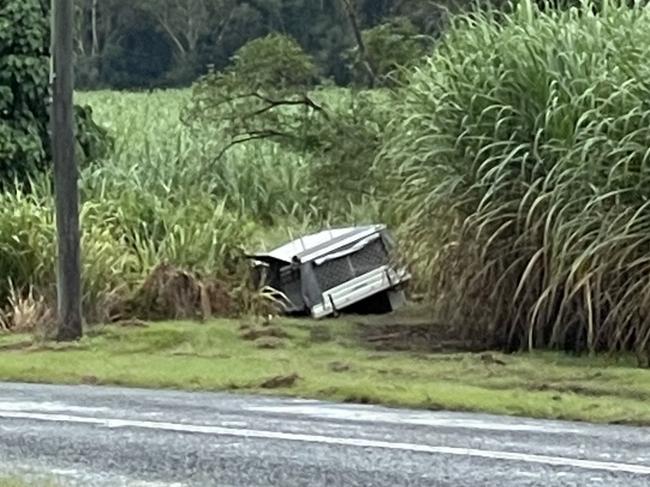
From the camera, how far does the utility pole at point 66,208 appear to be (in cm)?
1716

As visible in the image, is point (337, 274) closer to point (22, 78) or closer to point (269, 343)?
point (269, 343)

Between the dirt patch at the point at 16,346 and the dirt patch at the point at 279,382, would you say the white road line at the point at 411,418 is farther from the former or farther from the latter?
the dirt patch at the point at 16,346

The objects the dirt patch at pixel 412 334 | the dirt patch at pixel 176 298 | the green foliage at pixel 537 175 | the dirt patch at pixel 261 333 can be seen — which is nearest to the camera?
the green foliage at pixel 537 175

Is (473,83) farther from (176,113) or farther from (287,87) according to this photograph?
(176,113)

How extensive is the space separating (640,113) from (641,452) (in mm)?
6751

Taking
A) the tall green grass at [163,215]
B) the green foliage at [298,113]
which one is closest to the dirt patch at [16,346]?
the tall green grass at [163,215]

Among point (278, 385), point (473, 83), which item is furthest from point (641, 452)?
point (473, 83)

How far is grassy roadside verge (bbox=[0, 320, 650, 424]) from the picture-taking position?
1263cm

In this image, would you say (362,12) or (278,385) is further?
(362,12)

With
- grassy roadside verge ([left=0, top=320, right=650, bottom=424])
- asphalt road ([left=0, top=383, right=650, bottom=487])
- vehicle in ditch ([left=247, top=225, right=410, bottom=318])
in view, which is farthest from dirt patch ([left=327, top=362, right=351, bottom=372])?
vehicle in ditch ([left=247, top=225, right=410, bottom=318])

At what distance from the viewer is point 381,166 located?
19812 millimetres

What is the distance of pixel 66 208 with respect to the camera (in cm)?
1733

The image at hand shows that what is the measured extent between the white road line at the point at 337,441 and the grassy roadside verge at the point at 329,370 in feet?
6.78

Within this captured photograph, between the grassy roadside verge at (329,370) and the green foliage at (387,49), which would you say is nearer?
the grassy roadside verge at (329,370)
